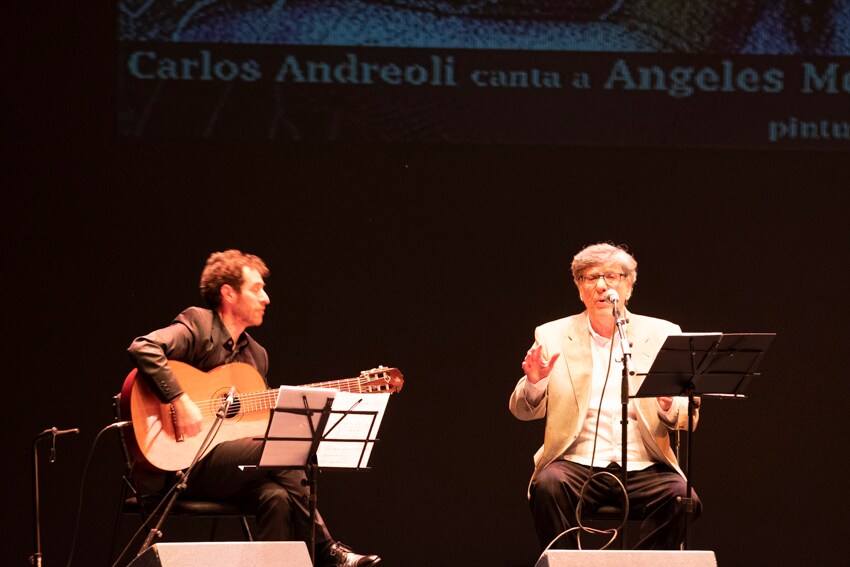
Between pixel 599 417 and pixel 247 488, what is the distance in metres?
1.42

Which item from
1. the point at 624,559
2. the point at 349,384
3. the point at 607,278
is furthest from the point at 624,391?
the point at 349,384

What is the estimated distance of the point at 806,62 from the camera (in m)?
5.62

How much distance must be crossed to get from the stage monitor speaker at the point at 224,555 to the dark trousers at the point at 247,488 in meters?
0.94

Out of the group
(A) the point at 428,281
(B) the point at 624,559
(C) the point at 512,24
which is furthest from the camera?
(A) the point at 428,281

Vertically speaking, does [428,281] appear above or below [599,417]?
above

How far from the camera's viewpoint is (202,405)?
14.3 ft

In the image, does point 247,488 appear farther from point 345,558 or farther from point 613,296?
point 613,296

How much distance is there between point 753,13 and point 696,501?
2697 millimetres

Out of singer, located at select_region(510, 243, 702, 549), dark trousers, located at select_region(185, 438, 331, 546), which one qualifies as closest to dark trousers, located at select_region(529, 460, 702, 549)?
singer, located at select_region(510, 243, 702, 549)

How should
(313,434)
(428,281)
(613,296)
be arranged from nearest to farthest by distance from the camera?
(313,434)
(613,296)
(428,281)

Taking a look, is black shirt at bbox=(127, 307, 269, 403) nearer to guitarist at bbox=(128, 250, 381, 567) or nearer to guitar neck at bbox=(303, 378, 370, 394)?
guitarist at bbox=(128, 250, 381, 567)

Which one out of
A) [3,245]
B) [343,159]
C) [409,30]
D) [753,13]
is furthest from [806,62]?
[3,245]

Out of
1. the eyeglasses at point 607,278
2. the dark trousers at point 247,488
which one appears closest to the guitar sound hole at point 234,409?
the dark trousers at point 247,488

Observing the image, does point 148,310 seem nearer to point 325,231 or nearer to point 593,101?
point 325,231
